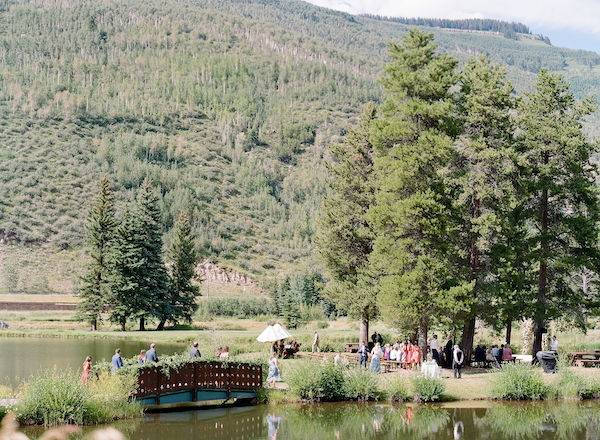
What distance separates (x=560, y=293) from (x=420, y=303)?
8929mm

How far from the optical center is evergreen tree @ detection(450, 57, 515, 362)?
100ft

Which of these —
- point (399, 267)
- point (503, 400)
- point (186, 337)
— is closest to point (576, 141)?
point (399, 267)

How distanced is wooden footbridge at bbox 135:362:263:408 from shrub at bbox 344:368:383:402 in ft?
10.7

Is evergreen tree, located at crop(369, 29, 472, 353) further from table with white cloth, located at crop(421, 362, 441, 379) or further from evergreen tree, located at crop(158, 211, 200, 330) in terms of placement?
evergreen tree, located at crop(158, 211, 200, 330)

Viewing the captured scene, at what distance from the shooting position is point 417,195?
30125 mm

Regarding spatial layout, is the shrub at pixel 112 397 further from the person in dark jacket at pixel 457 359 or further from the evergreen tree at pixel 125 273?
the evergreen tree at pixel 125 273

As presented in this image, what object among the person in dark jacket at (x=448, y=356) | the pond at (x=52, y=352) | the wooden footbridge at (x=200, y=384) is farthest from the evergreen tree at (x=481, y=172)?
the pond at (x=52, y=352)

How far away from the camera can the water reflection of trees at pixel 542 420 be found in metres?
19.7

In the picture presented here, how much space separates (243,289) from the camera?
109m

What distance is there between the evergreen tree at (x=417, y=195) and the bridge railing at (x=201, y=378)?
7681 millimetres

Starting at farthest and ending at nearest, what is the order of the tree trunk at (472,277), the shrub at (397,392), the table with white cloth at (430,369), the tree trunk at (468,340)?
the tree trunk at (468,340) → the tree trunk at (472,277) → the table with white cloth at (430,369) → the shrub at (397,392)

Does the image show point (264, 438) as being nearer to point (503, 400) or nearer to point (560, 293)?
point (503, 400)

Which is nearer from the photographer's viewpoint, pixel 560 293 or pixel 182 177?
pixel 560 293

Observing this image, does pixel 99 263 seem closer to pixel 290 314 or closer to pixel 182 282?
pixel 182 282
